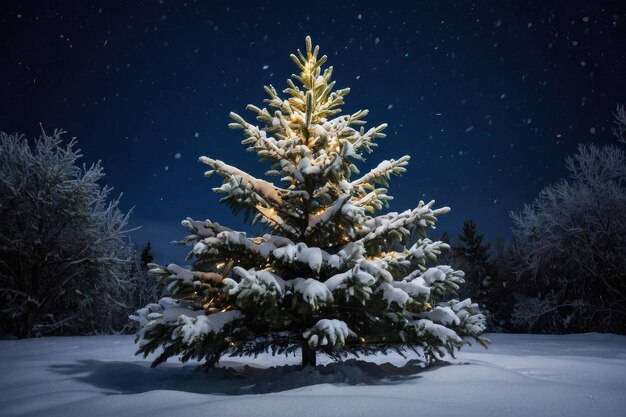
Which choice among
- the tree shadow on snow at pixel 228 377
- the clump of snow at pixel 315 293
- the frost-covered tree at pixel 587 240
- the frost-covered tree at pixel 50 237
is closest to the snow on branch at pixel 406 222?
the clump of snow at pixel 315 293

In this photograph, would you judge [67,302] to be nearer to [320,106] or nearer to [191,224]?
[191,224]

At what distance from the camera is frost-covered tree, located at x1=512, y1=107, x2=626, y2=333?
1623 cm

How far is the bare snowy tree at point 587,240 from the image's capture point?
1623 centimetres

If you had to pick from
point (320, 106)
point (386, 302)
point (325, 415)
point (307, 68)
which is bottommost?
point (325, 415)

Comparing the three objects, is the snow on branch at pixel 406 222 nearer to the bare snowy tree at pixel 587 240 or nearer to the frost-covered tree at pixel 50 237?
the frost-covered tree at pixel 50 237

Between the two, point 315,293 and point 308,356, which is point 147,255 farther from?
point 315,293

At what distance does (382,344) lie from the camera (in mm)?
5004

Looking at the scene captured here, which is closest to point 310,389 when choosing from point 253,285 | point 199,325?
point 253,285

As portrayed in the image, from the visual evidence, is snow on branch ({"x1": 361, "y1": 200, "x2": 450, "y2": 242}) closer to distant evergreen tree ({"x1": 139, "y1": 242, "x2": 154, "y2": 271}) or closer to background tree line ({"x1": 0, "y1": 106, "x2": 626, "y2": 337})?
background tree line ({"x1": 0, "y1": 106, "x2": 626, "y2": 337})

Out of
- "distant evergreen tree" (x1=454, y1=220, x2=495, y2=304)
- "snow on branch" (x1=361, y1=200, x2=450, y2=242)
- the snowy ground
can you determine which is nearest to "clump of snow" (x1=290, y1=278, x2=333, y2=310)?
the snowy ground

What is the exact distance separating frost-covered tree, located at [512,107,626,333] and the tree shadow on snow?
596 inches

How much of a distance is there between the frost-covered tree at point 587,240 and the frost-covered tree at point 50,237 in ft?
56.9

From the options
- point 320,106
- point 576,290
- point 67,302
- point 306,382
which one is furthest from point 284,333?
point 576,290

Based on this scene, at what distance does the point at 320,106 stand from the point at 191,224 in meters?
2.55
